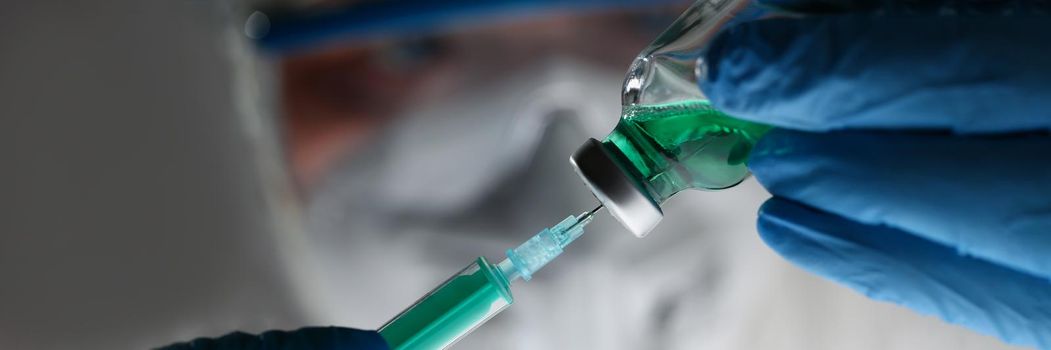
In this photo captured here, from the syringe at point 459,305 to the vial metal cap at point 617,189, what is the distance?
9cm

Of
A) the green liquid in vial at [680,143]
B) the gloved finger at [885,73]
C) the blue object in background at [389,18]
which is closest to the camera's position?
the gloved finger at [885,73]

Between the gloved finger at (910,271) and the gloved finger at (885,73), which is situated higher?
the gloved finger at (885,73)

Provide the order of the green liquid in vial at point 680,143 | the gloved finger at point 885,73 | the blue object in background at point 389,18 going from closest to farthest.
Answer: the gloved finger at point 885,73
the green liquid in vial at point 680,143
the blue object in background at point 389,18

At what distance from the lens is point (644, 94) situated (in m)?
0.75

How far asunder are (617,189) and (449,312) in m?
0.20

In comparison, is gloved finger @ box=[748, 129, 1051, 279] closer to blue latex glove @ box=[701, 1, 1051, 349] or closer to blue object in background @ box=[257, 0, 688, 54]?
blue latex glove @ box=[701, 1, 1051, 349]

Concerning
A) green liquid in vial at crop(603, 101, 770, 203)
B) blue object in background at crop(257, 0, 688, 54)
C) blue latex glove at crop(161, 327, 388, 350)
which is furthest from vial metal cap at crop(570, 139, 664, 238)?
blue object in background at crop(257, 0, 688, 54)

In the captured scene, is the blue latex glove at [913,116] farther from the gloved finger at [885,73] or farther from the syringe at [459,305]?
the syringe at [459,305]

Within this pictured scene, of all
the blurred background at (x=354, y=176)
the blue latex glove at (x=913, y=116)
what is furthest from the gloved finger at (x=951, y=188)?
the blurred background at (x=354, y=176)

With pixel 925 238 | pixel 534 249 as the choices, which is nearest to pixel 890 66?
pixel 925 238

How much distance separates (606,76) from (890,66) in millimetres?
754

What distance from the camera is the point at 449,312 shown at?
0.76 metres

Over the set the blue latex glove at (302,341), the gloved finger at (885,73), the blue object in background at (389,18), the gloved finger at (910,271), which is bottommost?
the gloved finger at (910,271)

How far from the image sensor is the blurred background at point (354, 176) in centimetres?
139
